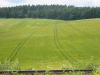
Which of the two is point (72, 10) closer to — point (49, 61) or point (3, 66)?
point (49, 61)

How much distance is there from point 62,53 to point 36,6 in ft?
303

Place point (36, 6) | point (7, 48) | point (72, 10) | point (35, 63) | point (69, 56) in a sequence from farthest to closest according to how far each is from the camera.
Answer: point (36, 6) → point (72, 10) → point (7, 48) → point (69, 56) → point (35, 63)

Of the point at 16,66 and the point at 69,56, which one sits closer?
the point at 16,66

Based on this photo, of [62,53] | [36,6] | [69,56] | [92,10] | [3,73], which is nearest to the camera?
[3,73]

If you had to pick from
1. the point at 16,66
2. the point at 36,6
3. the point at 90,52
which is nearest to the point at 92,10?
the point at 36,6

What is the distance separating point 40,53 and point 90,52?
8.51 m

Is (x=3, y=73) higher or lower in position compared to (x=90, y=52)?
higher

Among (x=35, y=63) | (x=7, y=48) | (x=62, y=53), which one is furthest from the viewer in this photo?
(x=7, y=48)

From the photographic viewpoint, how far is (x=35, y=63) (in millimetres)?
15906

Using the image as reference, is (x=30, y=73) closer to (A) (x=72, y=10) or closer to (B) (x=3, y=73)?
(B) (x=3, y=73)

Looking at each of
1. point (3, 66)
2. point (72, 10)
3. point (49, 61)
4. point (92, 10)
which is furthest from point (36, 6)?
point (3, 66)

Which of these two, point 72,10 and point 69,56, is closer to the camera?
point 69,56

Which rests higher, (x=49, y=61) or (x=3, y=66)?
(x=3, y=66)

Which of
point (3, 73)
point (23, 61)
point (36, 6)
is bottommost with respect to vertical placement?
point (23, 61)
